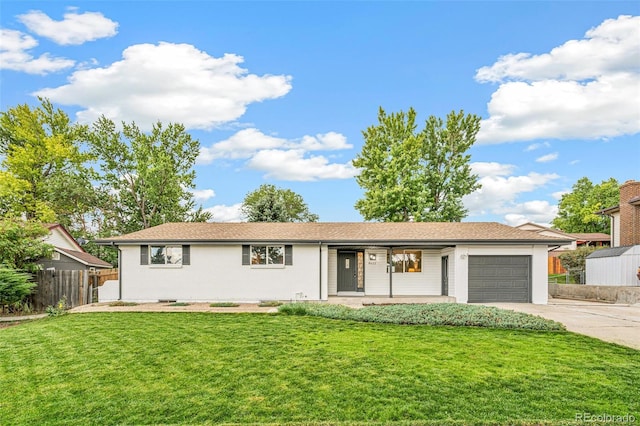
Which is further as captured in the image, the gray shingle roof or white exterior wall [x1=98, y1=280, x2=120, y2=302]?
white exterior wall [x1=98, y1=280, x2=120, y2=302]

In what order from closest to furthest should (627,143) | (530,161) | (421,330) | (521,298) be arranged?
(421,330)
(521,298)
(627,143)
(530,161)

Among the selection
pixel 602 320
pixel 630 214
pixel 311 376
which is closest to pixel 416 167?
pixel 630 214

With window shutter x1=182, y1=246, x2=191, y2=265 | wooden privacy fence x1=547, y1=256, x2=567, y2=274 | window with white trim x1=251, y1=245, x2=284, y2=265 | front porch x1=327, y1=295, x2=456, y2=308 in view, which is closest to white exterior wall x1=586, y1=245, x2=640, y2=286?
front porch x1=327, y1=295, x2=456, y2=308

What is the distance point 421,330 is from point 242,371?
16.4 ft

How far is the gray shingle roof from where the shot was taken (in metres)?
16.4

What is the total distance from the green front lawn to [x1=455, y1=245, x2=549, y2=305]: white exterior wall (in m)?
6.43

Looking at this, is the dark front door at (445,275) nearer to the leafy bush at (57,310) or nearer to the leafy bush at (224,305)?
the leafy bush at (224,305)

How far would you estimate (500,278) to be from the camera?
16.4m

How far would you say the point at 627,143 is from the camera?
21469 mm

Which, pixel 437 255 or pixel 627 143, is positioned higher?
pixel 627 143

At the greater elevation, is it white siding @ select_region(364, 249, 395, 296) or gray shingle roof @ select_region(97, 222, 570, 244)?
gray shingle roof @ select_region(97, 222, 570, 244)

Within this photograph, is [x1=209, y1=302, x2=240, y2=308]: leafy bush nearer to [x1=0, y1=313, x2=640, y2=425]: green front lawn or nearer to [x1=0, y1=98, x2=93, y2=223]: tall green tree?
[x1=0, y1=313, x2=640, y2=425]: green front lawn

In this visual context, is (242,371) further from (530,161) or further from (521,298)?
(530,161)

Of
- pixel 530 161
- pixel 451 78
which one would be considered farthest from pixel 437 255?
pixel 530 161
